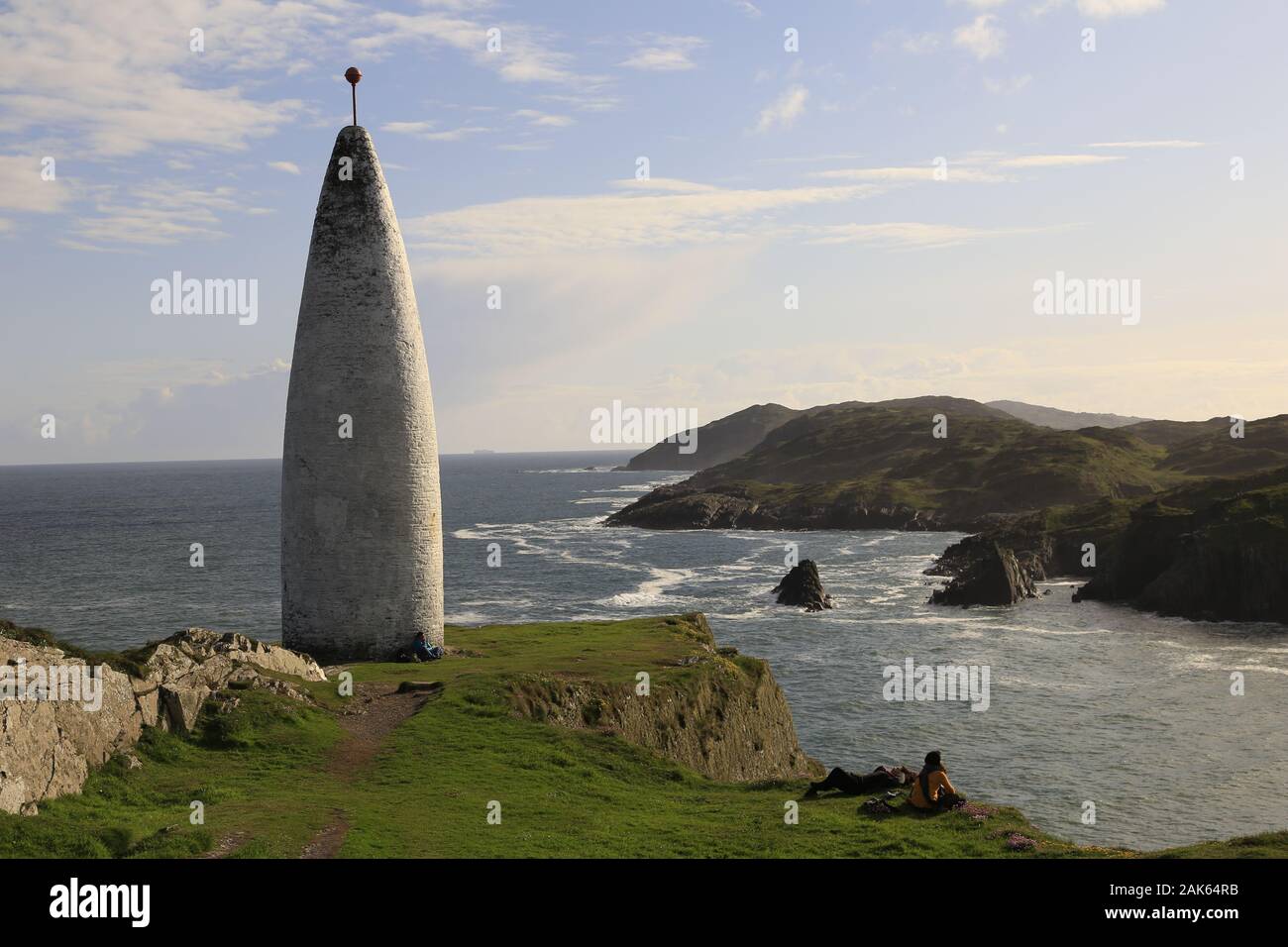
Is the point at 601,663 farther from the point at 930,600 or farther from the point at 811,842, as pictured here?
the point at 930,600

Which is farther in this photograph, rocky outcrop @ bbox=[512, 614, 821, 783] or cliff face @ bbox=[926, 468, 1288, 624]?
cliff face @ bbox=[926, 468, 1288, 624]

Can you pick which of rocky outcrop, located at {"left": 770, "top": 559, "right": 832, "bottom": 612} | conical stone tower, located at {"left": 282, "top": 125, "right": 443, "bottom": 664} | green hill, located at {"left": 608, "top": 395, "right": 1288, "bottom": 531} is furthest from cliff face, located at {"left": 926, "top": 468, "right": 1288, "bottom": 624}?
conical stone tower, located at {"left": 282, "top": 125, "right": 443, "bottom": 664}

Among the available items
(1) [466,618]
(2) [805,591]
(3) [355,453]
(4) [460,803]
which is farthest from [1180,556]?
(4) [460,803]

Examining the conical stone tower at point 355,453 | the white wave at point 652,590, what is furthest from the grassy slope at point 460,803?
the white wave at point 652,590

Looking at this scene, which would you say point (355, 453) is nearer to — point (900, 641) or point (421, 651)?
point (421, 651)

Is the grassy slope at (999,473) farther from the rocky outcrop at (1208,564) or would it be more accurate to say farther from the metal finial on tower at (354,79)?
the metal finial on tower at (354,79)
